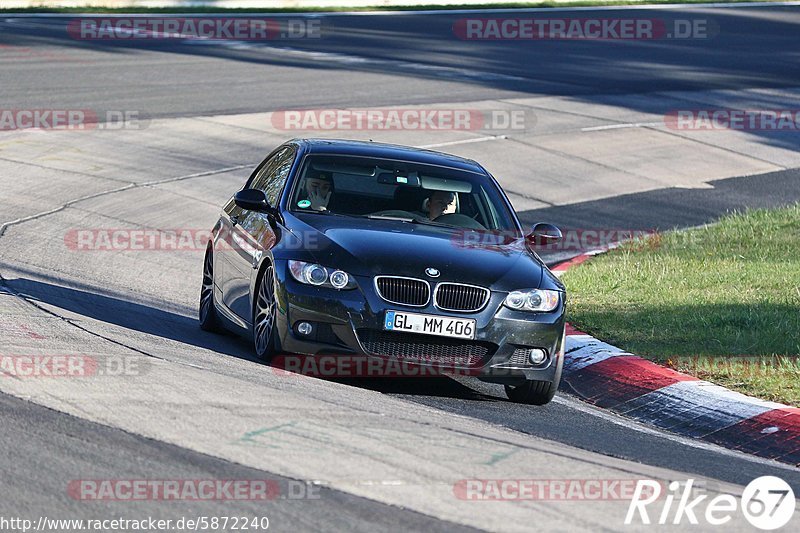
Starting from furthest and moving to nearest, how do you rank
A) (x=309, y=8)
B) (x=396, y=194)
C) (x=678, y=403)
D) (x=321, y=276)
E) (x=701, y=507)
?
(x=309, y=8)
(x=396, y=194)
(x=678, y=403)
(x=321, y=276)
(x=701, y=507)

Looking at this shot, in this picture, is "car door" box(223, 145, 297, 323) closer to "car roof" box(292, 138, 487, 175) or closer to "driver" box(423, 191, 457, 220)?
"car roof" box(292, 138, 487, 175)

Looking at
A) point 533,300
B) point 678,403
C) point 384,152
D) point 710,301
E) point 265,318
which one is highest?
point 384,152

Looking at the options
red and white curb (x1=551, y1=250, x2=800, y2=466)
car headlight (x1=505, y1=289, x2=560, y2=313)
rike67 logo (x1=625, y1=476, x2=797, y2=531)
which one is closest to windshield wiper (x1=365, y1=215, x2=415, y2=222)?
car headlight (x1=505, y1=289, x2=560, y2=313)

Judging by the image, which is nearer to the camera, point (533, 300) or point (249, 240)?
point (533, 300)

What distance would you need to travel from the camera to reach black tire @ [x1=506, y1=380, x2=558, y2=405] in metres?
9.08

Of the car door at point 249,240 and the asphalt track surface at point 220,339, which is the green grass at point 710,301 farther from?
the car door at point 249,240

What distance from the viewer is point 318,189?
32.9 feet

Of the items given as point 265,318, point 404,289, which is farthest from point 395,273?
point 265,318

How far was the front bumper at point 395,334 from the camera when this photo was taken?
28.2 feet

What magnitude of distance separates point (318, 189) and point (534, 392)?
2.19 metres

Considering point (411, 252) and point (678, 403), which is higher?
point (411, 252)

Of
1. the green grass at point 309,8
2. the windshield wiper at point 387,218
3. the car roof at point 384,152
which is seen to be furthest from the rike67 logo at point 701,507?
the green grass at point 309,8

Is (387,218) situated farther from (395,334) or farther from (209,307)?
(209,307)

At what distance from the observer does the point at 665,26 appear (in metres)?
38.7
